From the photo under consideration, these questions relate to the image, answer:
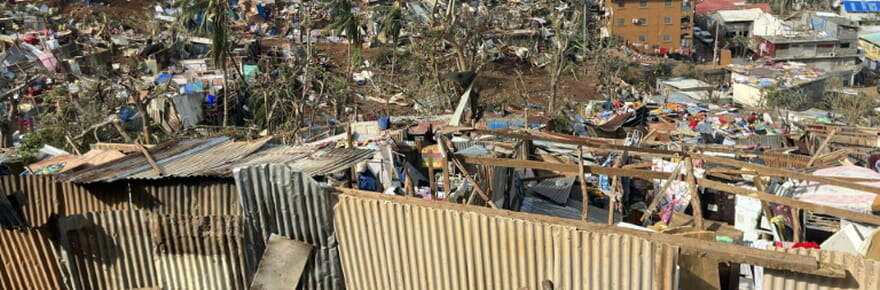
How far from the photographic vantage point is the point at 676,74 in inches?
1260

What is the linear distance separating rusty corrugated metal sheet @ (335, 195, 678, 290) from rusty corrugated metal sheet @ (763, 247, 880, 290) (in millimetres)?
453

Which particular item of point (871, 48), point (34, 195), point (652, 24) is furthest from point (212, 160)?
point (871, 48)

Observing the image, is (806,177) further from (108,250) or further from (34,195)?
(34,195)

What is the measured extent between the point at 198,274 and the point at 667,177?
3.23 m

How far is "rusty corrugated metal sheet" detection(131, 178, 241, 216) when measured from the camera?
4.81 m

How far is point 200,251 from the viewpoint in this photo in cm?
482

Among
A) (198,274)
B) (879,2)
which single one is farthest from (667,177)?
(879,2)

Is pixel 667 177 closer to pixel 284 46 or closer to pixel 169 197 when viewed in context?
pixel 169 197

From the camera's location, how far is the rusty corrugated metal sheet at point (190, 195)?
15.8 feet

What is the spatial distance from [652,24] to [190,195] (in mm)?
35088

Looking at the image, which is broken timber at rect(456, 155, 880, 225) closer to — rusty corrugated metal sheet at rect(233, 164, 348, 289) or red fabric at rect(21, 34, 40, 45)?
rusty corrugated metal sheet at rect(233, 164, 348, 289)

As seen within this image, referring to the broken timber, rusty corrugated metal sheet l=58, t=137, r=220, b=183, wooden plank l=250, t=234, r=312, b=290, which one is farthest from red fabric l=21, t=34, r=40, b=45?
the broken timber

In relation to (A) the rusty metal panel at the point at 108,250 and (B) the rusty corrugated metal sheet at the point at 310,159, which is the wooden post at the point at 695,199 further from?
(A) the rusty metal panel at the point at 108,250

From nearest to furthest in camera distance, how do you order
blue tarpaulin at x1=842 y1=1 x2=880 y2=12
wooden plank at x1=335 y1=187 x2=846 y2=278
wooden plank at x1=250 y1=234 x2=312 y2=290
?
wooden plank at x1=335 y1=187 x2=846 y2=278 → wooden plank at x1=250 y1=234 x2=312 y2=290 → blue tarpaulin at x1=842 y1=1 x2=880 y2=12
